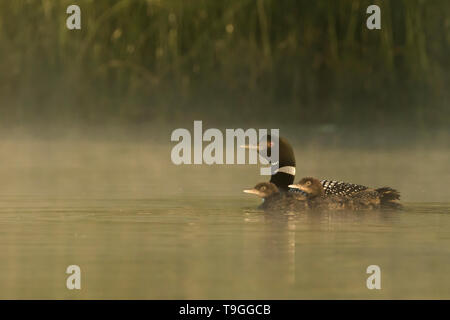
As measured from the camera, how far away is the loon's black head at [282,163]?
9742mm

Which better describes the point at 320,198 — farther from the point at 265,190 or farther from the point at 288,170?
the point at 288,170

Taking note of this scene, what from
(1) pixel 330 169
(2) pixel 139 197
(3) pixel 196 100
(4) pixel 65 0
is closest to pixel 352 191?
(2) pixel 139 197

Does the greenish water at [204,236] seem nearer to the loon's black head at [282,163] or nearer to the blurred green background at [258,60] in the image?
the loon's black head at [282,163]

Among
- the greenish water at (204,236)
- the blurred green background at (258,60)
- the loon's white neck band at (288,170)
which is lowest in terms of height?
the greenish water at (204,236)

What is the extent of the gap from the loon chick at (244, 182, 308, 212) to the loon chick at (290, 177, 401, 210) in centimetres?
7

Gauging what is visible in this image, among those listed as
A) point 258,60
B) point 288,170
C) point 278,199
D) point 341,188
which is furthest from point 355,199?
point 258,60

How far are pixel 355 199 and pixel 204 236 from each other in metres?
1.67

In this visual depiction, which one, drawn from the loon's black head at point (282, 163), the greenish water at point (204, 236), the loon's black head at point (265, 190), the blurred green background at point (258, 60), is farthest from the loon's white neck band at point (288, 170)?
the blurred green background at point (258, 60)

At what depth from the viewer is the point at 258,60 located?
14.9m

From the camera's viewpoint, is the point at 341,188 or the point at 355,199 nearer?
the point at 355,199

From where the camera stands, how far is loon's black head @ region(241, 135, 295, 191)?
974 centimetres

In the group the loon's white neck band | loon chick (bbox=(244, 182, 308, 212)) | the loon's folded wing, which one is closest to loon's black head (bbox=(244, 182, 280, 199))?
loon chick (bbox=(244, 182, 308, 212))

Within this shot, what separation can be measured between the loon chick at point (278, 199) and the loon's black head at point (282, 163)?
71 cm

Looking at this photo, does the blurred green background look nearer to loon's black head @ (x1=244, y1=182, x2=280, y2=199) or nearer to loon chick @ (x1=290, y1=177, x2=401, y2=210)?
loon's black head @ (x1=244, y1=182, x2=280, y2=199)
